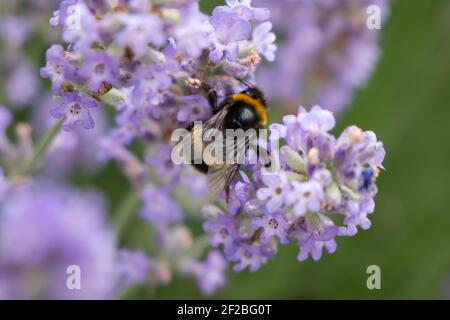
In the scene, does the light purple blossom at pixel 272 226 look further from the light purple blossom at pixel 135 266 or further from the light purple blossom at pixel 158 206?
the light purple blossom at pixel 135 266

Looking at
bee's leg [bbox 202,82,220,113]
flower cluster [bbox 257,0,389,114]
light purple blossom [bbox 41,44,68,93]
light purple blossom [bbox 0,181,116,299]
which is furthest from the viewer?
flower cluster [bbox 257,0,389,114]

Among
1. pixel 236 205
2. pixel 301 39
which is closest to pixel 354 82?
pixel 301 39

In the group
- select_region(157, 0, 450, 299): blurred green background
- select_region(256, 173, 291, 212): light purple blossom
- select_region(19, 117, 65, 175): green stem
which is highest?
select_region(157, 0, 450, 299): blurred green background

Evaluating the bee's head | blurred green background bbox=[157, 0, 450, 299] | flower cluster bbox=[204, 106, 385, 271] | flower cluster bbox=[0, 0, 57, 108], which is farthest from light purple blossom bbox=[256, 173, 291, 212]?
blurred green background bbox=[157, 0, 450, 299]

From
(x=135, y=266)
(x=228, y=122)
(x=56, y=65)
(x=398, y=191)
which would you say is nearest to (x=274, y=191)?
(x=228, y=122)

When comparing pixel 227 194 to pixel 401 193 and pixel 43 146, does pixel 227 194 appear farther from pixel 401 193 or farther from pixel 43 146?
pixel 401 193

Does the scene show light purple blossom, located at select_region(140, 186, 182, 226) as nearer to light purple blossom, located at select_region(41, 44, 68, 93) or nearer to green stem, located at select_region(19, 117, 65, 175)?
green stem, located at select_region(19, 117, 65, 175)
